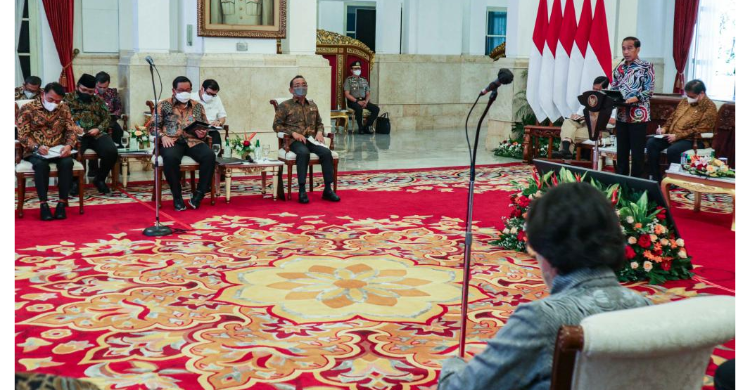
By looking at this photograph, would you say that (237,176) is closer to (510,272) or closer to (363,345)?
(510,272)

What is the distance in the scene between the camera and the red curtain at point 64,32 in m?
12.6

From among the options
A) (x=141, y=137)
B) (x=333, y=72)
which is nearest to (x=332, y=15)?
(x=333, y=72)

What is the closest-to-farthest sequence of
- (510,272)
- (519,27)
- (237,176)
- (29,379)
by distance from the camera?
(29,379), (510,272), (237,176), (519,27)

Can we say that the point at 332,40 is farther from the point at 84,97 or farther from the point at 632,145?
the point at 632,145

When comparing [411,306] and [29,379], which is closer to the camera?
[29,379]

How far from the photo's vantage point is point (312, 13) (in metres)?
12.1

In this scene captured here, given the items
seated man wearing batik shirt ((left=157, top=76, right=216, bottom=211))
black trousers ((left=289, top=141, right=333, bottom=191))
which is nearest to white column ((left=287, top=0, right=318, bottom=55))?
black trousers ((left=289, top=141, right=333, bottom=191))

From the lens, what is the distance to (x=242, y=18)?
11.5 meters

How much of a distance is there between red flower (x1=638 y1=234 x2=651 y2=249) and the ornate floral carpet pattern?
0.29m

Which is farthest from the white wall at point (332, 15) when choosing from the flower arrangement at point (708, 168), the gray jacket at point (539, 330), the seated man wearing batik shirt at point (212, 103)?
the gray jacket at point (539, 330)

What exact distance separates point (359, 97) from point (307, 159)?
816 cm

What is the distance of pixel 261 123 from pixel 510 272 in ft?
20.5

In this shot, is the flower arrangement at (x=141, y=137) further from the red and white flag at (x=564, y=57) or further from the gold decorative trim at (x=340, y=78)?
the gold decorative trim at (x=340, y=78)
